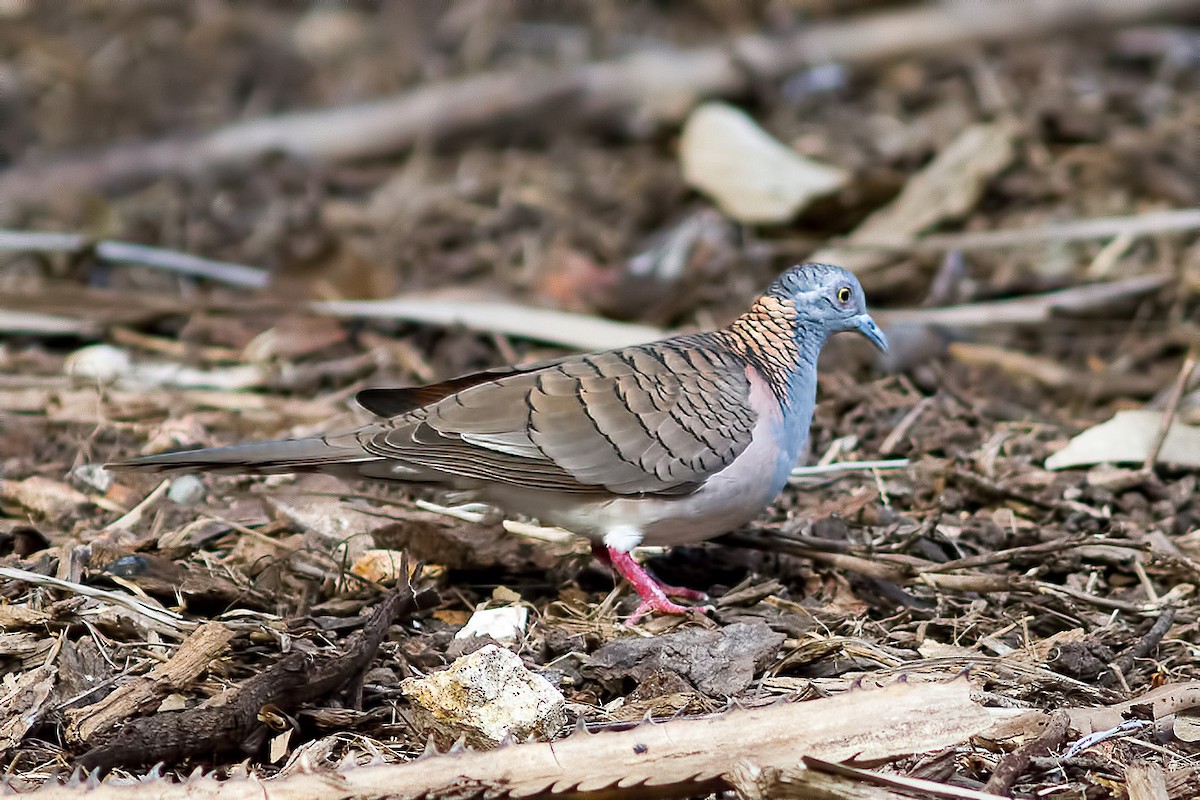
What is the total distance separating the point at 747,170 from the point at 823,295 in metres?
2.68

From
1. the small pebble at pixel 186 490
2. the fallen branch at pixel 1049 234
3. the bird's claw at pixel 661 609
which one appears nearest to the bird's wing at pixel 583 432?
the bird's claw at pixel 661 609

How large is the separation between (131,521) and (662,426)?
1709 mm

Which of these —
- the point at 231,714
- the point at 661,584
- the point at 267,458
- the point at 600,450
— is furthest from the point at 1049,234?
the point at 231,714

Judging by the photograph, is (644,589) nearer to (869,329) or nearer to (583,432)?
(583,432)

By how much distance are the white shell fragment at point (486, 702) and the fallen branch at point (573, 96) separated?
16.8ft

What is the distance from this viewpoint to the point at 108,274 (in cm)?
641

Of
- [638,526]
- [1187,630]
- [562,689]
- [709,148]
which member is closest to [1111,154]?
[709,148]

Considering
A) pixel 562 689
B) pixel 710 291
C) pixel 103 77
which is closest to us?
pixel 562 689

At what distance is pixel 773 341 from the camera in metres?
4.12

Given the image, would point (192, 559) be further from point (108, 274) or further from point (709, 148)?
point (709, 148)

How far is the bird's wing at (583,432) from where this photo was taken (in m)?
3.72

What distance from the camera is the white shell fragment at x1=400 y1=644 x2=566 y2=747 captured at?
299 cm

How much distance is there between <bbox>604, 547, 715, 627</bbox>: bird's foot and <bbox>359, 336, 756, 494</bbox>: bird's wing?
233 millimetres

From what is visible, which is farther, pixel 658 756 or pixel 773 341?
pixel 773 341
